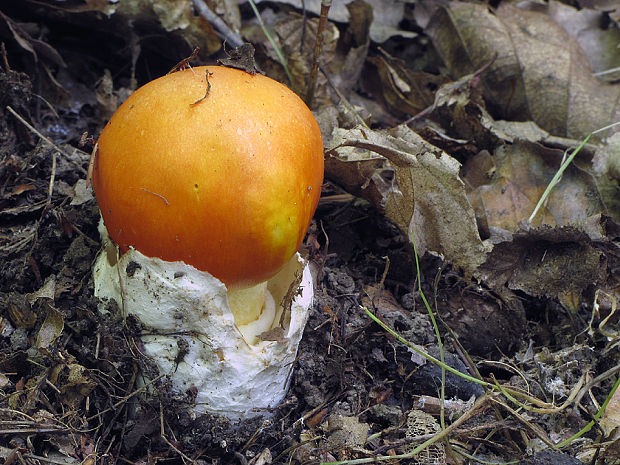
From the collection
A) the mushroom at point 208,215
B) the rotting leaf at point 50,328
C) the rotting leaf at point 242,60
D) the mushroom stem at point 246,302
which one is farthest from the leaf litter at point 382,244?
the rotting leaf at point 242,60

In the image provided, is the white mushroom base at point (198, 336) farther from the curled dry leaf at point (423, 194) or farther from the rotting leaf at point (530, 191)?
the rotting leaf at point (530, 191)

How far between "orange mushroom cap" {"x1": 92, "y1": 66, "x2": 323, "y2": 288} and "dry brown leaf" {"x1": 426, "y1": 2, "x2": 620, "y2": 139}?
1990 millimetres

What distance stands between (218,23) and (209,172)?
195 cm

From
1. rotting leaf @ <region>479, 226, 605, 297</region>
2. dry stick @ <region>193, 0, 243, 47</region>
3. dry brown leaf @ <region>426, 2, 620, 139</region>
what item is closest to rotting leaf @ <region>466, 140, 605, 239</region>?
rotting leaf @ <region>479, 226, 605, 297</region>

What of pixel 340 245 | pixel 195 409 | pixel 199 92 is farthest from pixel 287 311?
pixel 199 92

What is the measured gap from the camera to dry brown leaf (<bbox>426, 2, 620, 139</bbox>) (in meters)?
3.20

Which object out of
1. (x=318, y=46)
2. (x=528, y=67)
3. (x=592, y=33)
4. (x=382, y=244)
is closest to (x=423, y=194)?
(x=382, y=244)

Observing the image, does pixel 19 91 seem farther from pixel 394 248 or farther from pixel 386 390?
pixel 386 390

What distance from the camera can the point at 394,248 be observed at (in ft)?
8.80

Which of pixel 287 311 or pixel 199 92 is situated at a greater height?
pixel 199 92

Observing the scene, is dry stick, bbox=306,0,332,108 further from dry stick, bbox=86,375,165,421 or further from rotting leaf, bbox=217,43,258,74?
dry stick, bbox=86,375,165,421

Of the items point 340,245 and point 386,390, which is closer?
point 386,390

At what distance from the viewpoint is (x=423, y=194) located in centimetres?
246

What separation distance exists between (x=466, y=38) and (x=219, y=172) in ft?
8.03
